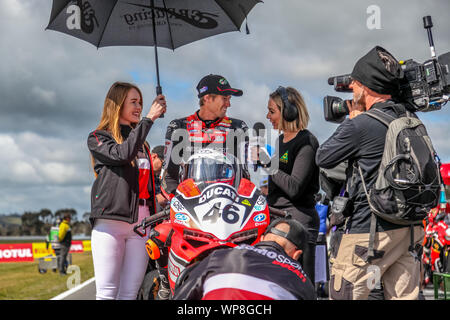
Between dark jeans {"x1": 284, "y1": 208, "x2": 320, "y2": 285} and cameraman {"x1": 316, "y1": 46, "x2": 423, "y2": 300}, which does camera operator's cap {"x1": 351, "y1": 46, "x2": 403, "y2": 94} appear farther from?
dark jeans {"x1": 284, "y1": 208, "x2": 320, "y2": 285}

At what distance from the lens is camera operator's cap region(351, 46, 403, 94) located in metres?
3.29

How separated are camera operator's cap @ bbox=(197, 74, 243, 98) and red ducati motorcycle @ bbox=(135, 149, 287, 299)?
1.21 meters

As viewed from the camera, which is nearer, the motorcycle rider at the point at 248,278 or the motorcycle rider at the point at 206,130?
the motorcycle rider at the point at 248,278

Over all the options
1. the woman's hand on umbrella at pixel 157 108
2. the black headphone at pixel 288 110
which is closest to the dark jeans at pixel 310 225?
the black headphone at pixel 288 110

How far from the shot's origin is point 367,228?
10.2 feet

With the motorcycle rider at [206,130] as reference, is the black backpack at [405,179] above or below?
below

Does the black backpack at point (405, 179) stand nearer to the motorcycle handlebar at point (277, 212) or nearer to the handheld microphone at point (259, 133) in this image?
the motorcycle handlebar at point (277, 212)

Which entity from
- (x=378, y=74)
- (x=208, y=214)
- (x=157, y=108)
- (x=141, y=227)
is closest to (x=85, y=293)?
(x=141, y=227)

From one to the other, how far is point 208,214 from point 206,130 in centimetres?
146

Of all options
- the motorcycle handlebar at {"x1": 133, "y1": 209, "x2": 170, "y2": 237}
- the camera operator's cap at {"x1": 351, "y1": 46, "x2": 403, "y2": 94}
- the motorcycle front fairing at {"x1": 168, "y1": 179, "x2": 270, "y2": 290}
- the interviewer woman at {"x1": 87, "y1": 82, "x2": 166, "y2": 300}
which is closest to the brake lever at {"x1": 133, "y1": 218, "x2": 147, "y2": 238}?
the motorcycle handlebar at {"x1": 133, "y1": 209, "x2": 170, "y2": 237}

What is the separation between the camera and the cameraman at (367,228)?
10.1ft

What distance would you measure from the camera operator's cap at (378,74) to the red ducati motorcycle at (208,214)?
119 centimetres
